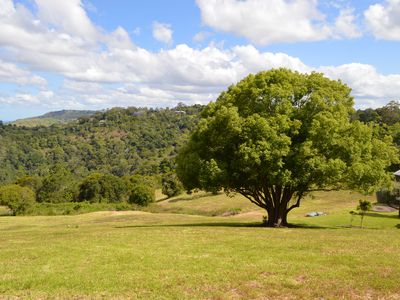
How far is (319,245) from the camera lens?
21875 mm

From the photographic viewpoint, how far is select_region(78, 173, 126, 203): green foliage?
122m

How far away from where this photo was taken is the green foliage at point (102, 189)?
400 ft

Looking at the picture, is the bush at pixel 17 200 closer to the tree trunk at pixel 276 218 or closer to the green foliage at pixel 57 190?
the green foliage at pixel 57 190

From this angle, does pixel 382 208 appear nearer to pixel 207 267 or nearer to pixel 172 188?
pixel 207 267

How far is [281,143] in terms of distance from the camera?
96.5ft

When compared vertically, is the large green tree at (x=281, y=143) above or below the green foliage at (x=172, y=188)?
above

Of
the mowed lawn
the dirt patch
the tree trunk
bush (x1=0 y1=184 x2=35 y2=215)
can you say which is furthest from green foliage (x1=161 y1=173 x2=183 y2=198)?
the mowed lawn

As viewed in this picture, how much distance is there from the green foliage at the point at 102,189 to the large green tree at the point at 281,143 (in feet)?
300

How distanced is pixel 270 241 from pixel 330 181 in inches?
378

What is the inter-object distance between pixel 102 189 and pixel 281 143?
10006 centimetres

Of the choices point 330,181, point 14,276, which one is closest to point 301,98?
point 330,181

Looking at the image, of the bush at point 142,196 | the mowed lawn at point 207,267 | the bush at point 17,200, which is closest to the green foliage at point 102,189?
the bush at point 142,196

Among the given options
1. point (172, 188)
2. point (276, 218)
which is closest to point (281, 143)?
point (276, 218)

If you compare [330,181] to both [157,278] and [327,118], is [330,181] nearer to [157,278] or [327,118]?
[327,118]
